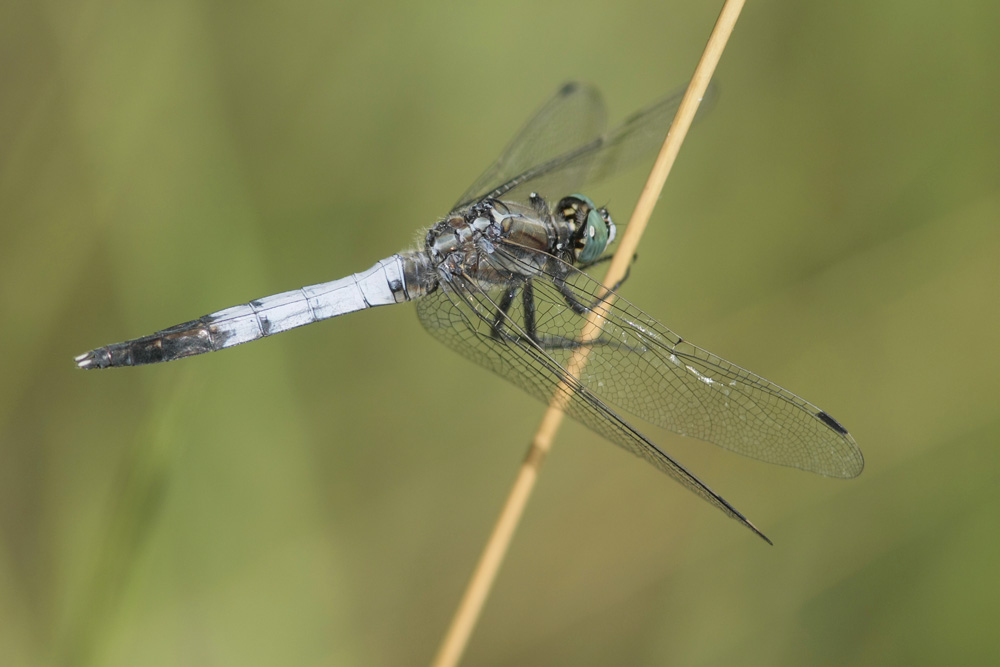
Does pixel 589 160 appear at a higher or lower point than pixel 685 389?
higher

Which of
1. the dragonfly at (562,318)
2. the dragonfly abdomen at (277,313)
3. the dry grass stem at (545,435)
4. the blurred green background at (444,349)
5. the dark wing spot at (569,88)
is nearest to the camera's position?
the dry grass stem at (545,435)

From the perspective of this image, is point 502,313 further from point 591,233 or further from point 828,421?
point 828,421

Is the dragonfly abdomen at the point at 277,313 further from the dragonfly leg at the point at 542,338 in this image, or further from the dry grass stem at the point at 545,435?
the dry grass stem at the point at 545,435

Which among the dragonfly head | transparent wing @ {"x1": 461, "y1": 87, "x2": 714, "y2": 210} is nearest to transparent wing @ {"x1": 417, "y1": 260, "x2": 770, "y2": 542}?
the dragonfly head

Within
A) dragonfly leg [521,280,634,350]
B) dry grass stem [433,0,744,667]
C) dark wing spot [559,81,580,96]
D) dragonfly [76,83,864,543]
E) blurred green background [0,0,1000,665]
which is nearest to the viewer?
dry grass stem [433,0,744,667]

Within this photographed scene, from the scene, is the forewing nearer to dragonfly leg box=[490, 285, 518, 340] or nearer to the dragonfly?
the dragonfly

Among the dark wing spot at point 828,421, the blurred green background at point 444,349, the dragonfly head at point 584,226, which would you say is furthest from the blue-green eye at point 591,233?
the dark wing spot at point 828,421

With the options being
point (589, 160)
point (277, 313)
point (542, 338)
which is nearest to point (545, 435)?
point (542, 338)
